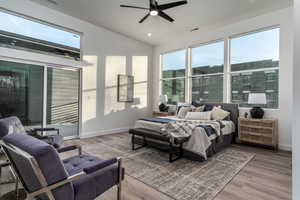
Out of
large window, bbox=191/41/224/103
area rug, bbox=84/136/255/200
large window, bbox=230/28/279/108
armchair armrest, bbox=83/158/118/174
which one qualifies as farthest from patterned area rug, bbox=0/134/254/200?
large window, bbox=191/41/224/103

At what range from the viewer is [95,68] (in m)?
4.89

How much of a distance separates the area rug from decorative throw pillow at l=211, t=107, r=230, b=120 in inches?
33.1

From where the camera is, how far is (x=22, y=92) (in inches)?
147

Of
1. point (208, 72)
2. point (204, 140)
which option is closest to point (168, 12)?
point (208, 72)

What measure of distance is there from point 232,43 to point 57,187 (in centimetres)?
542

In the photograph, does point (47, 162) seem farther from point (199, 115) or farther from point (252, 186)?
point (199, 115)

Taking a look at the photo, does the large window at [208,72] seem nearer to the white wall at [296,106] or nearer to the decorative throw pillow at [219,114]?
the decorative throw pillow at [219,114]

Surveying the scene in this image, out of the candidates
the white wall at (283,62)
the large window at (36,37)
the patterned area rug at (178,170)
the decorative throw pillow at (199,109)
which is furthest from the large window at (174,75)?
the large window at (36,37)

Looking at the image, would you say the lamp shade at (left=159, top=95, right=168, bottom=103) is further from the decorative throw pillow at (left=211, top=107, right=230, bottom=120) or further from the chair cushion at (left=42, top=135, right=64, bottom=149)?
the chair cushion at (left=42, top=135, right=64, bottom=149)

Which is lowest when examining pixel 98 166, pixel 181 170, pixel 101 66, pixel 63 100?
pixel 181 170

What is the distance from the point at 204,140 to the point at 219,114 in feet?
5.06

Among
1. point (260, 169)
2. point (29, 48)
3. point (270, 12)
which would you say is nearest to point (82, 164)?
point (260, 169)

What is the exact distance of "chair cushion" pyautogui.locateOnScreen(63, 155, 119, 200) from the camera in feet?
4.53

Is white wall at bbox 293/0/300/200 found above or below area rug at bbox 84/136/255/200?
above
